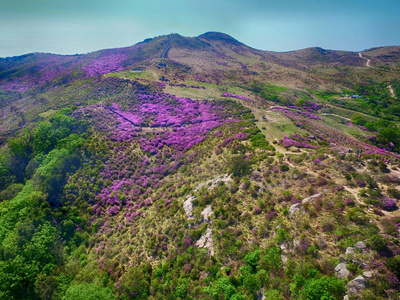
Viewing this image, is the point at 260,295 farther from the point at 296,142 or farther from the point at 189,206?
the point at 296,142

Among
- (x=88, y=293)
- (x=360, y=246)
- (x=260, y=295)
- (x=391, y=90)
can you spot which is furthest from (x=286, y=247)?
(x=391, y=90)

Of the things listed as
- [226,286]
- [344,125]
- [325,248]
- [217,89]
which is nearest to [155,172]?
[226,286]

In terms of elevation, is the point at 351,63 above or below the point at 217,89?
above

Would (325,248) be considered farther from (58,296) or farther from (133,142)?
(133,142)

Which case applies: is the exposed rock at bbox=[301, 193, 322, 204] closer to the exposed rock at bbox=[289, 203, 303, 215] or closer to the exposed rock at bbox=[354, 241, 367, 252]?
the exposed rock at bbox=[289, 203, 303, 215]

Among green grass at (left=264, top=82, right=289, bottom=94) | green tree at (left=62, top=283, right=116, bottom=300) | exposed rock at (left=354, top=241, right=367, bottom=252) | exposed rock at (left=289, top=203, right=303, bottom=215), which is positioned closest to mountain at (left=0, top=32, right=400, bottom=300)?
exposed rock at (left=354, top=241, right=367, bottom=252)

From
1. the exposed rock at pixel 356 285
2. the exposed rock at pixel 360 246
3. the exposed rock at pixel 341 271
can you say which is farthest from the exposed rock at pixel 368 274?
the exposed rock at pixel 360 246
